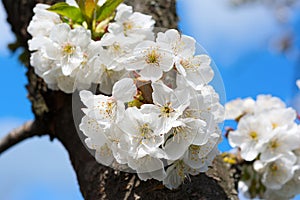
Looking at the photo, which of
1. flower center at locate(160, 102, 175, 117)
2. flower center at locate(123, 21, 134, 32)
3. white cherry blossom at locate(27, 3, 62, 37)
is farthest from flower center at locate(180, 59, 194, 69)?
white cherry blossom at locate(27, 3, 62, 37)

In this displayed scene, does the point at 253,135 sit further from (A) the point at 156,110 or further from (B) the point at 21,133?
(B) the point at 21,133

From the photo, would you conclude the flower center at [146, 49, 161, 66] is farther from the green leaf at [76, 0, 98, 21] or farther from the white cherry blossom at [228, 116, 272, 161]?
the white cherry blossom at [228, 116, 272, 161]

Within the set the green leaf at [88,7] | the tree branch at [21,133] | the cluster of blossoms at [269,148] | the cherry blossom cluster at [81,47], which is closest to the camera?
the cherry blossom cluster at [81,47]

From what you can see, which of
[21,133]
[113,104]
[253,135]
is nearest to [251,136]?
[253,135]

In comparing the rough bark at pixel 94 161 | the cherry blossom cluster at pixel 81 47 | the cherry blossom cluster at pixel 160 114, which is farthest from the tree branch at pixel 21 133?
the cherry blossom cluster at pixel 160 114

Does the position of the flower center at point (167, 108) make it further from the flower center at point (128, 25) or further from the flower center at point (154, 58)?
the flower center at point (128, 25)

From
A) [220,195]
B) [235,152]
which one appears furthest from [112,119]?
[235,152]
